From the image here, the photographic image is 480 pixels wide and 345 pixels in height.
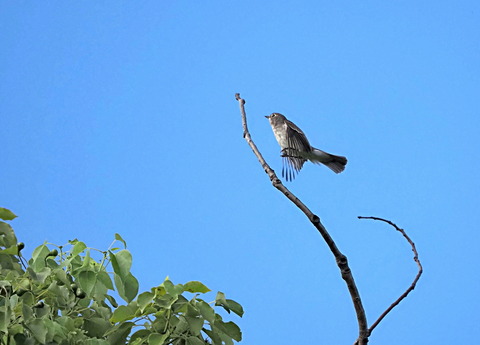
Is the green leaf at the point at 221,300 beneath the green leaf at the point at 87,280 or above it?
above

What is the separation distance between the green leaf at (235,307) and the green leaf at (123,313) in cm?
37

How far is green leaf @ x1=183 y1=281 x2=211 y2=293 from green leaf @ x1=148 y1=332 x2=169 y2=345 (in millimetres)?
236

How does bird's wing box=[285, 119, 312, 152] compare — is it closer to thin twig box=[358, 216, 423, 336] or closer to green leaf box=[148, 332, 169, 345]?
thin twig box=[358, 216, 423, 336]

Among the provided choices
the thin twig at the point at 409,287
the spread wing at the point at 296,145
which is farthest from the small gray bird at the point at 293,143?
the thin twig at the point at 409,287

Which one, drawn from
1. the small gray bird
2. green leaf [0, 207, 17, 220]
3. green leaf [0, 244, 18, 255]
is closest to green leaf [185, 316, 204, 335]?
green leaf [0, 244, 18, 255]

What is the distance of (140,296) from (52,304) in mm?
357

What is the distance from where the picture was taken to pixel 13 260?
3.06 meters

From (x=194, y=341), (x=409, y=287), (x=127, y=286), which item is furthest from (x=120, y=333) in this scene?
(x=409, y=287)

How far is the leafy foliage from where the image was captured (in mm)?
2621

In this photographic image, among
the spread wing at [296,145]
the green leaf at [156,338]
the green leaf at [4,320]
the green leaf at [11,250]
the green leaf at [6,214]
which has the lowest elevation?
the green leaf at [4,320]

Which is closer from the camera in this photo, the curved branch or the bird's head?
the curved branch

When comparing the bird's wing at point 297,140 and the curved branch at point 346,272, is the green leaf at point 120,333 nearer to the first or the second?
the curved branch at point 346,272

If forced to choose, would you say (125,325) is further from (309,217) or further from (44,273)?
(309,217)

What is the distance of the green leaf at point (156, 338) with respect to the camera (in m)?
2.59
